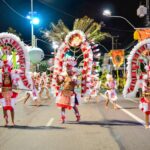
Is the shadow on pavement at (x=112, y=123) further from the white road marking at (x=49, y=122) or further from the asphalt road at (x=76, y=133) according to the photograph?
the white road marking at (x=49, y=122)

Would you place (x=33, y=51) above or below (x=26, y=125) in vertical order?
above

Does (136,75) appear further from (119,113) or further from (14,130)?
(119,113)

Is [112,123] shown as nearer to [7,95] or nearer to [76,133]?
[76,133]

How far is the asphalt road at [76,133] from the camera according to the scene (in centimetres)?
1109

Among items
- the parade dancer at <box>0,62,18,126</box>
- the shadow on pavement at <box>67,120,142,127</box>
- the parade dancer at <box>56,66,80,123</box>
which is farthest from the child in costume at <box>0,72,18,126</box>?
the shadow on pavement at <box>67,120,142,127</box>

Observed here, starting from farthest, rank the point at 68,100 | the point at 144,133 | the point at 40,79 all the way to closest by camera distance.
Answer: the point at 40,79 → the point at 68,100 → the point at 144,133

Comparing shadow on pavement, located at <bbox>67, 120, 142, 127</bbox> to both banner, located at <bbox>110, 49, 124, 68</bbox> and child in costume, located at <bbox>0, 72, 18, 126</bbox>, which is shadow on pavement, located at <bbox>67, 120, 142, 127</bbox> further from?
banner, located at <bbox>110, 49, 124, 68</bbox>

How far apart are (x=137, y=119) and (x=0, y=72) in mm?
5090

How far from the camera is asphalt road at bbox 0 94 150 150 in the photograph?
11.1 m

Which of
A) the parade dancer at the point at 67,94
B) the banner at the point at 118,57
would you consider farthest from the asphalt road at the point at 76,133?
the banner at the point at 118,57

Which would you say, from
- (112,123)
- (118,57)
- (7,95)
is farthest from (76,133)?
(118,57)

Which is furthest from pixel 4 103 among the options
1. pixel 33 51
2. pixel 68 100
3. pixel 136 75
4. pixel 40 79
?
pixel 33 51

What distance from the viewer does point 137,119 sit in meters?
17.0

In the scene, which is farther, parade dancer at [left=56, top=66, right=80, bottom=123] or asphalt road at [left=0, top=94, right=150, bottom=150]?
parade dancer at [left=56, top=66, right=80, bottom=123]
